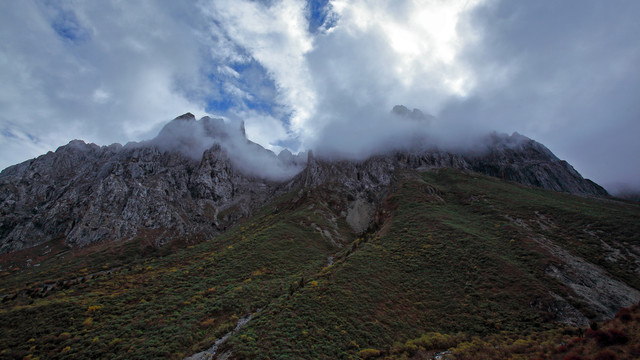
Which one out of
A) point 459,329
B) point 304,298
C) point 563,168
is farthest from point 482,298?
point 563,168

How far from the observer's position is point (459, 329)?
108ft

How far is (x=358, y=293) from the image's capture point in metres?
40.4

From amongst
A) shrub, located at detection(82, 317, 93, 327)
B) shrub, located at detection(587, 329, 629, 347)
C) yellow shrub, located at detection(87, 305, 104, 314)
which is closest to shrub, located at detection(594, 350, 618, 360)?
shrub, located at detection(587, 329, 629, 347)

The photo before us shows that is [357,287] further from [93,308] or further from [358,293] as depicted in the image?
[93,308]

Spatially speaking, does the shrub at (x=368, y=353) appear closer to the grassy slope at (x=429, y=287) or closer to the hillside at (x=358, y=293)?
the hillside at (x=358, y=293)

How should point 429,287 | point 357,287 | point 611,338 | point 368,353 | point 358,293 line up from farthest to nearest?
point 429,287 < point 357,287 < point 358,293 < point 368,353 < point 611,338

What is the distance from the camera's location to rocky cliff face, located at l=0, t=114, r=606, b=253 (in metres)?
123

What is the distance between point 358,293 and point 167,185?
164 metres

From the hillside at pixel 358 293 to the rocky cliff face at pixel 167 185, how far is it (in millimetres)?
49616

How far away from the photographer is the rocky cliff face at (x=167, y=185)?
403ft

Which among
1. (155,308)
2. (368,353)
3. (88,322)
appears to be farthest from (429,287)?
(88,322)

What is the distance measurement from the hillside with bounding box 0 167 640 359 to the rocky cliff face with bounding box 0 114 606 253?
49.6 meters

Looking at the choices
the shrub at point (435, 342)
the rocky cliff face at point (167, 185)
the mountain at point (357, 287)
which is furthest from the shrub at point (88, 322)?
the rocky cliff face at point (167, 185)

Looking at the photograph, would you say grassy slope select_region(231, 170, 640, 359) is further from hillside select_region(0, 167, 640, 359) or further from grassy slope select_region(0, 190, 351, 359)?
grassy slope select_region(0, 190, 351, 359)
